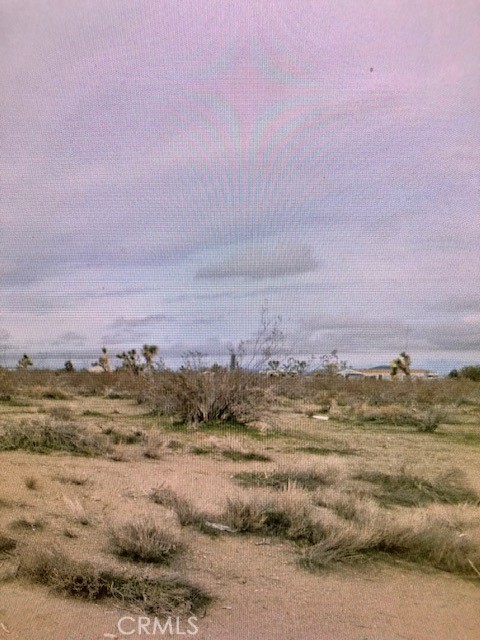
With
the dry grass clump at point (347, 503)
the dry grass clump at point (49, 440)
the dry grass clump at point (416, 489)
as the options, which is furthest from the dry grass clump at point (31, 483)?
the dry grass clump at point (416, 489)

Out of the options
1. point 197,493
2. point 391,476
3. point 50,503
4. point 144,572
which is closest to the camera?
point 144,572

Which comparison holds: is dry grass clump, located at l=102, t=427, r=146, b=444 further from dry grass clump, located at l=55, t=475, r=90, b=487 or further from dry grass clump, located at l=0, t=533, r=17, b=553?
dry grass clump, located at l=0, t=533, r=17, b=553

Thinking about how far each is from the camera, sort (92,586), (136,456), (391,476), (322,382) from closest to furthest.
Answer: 1. (92,586)
2. (391,476)
3. (136,456)
4. (322,382)

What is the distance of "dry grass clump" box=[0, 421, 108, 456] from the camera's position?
11.3 meters

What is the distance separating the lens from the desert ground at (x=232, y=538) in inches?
206

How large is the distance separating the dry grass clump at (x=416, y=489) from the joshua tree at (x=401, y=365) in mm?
47177

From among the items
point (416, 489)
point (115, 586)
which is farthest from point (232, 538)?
point (416, 489)

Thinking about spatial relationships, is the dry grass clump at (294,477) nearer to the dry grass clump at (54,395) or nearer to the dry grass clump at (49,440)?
the dry grass clump at (49,440)

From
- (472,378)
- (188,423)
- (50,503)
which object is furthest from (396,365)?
(50,503)

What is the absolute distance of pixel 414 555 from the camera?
6.80 m

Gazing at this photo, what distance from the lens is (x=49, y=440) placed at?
11.6 metres

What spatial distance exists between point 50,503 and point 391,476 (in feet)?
17.3

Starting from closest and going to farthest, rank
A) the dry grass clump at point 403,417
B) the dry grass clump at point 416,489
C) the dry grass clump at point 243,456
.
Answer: the dry grass clump at point 416,489, the dry grass clump at point 243,456, the dry grass clump at point 403,417

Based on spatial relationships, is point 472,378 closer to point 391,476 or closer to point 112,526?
point 391,476
